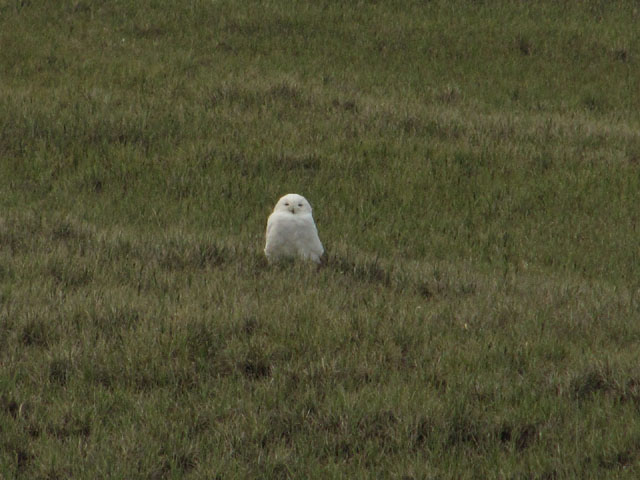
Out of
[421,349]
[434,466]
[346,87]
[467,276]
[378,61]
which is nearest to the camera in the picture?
[434,466]

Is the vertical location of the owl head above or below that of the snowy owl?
above

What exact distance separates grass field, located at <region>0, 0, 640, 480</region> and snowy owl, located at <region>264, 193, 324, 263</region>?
0.16 metres

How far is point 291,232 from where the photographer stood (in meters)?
6.43

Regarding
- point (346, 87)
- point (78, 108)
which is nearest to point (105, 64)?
point (78, 108)

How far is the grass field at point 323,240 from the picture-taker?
4227 mm

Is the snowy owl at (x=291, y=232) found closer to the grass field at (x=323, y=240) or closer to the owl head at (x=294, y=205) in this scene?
the owl head at (x=294, y=205)

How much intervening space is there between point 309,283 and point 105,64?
707 cm

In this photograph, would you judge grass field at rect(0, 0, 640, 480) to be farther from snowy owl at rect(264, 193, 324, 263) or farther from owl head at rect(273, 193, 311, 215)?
owl head at rect(273, 193, 311, 215)

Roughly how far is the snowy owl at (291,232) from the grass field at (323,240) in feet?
0.52

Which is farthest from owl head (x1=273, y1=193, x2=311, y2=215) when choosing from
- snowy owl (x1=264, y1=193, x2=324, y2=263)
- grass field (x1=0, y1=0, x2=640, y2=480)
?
grass field (x1=0, y1=0, x2=640, y2=480)

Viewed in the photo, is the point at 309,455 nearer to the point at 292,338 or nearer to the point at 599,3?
the point at 292,338

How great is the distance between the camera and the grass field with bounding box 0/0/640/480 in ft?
13.9

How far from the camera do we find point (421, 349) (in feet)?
16.8

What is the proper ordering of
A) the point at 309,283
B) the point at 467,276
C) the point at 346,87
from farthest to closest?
the point at 346,87
the point at 467,276
the point at 309,283
